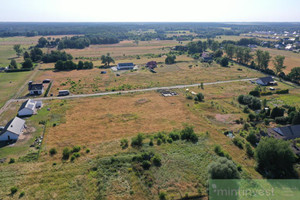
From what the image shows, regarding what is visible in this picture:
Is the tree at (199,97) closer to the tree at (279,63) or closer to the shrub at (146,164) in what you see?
the shrub at (146,164)

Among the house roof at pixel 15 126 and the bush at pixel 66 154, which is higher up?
the house roof at pixel 15 126

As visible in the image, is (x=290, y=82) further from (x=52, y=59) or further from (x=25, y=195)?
(x=52, y=59)

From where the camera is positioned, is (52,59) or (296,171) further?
(52,59)

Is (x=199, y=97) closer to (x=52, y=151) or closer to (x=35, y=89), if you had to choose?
(x=52, y=151)

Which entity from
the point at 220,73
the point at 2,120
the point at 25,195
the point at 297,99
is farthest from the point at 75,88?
the point at 297,99

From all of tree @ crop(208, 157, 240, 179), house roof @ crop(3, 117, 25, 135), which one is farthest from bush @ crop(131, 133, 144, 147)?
house roof @ crop(3, 117, 25, 135)

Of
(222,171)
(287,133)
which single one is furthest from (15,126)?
(287,133)

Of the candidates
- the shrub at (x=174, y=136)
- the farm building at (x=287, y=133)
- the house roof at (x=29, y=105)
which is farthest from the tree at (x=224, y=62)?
the house roof at (x=29, y=105)

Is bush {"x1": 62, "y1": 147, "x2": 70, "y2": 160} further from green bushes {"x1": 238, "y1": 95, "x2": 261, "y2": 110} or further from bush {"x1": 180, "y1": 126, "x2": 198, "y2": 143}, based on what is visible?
green bushes {"x1": 238, "y1": 95, "x2": 261, "y2": 110}
